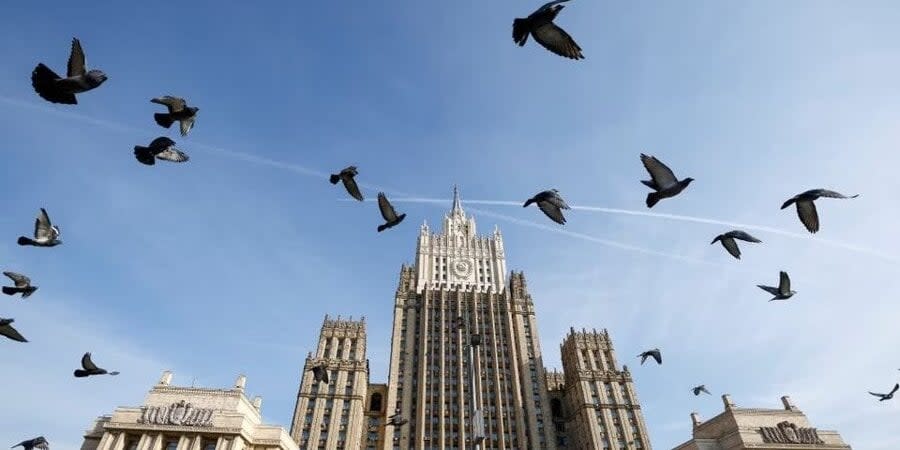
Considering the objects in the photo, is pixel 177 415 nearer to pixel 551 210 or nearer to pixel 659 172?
pixel 551 210

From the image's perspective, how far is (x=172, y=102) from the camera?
488 inches

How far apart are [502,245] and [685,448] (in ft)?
220

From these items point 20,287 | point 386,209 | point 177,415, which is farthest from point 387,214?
point 177,415

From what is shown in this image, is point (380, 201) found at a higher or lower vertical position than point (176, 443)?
lower

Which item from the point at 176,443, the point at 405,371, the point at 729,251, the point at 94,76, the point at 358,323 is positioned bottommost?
the point at 729,251

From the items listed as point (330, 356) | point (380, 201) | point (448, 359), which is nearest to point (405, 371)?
point (448, 359)

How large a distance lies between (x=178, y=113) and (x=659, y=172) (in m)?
12.3

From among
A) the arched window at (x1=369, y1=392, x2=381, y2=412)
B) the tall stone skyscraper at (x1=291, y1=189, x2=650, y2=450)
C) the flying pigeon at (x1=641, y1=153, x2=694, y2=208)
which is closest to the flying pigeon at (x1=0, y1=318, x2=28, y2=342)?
the flying pigeon at (x1=641, y1=153, x2=694, y2=208)

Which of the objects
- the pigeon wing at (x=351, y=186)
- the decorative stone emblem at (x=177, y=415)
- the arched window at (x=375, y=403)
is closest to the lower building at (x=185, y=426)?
the decorative stone emblem at (x=177, y=415)

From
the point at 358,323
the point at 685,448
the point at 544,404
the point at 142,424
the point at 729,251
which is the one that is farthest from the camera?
the point at 358,323

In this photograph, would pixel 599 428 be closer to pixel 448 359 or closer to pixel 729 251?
pixel 448 359

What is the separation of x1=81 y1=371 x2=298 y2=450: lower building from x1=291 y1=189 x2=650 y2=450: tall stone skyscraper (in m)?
22.7

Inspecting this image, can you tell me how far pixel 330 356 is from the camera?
295ft

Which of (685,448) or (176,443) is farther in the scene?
(685,448)
